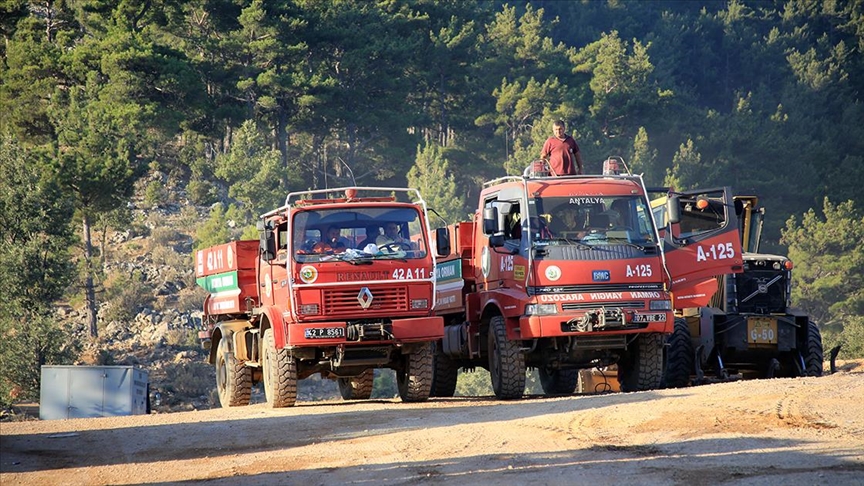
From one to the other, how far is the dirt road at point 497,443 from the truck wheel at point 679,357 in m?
2.85

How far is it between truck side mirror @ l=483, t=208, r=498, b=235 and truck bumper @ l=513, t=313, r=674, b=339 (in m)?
1.39

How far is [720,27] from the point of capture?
102500 millimetres

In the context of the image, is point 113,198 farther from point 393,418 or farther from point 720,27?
point 720,27

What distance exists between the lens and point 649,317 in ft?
56.6

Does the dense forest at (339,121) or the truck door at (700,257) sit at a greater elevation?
the dense forest at (339,121)

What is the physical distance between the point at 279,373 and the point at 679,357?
677cm

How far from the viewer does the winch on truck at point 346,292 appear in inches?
657

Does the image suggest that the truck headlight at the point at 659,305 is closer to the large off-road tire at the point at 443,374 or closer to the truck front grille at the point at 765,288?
the truck front grille at the point at 765,288

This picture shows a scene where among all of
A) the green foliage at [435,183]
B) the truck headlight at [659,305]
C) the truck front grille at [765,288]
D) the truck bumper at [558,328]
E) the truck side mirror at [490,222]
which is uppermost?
the green foliage at [435,183]

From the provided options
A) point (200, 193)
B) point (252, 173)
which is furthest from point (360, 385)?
point (200, 193)

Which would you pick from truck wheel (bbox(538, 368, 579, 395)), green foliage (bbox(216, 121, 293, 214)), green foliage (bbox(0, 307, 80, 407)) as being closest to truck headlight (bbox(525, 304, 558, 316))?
truck wheel (bbox(538, 368, 579, 395))

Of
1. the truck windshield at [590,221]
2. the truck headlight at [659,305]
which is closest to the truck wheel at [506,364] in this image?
the truck windshield at [590,221]

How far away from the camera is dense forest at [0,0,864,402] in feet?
154

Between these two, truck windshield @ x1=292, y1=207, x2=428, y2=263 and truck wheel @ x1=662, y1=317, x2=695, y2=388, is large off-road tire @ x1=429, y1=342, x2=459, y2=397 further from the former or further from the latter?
truck windshield @ x1=292, y1=207, x2=428, y2=263
